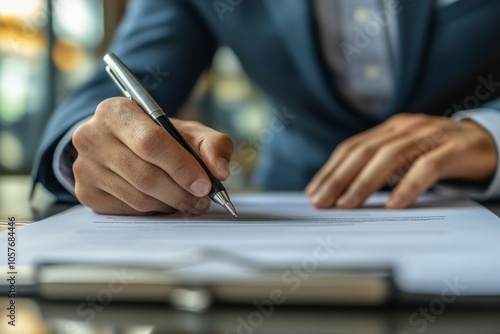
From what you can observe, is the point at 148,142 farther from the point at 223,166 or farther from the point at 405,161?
the point at 405,161

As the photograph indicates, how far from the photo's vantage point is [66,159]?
0.52m

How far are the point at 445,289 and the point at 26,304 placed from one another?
0.18 meters

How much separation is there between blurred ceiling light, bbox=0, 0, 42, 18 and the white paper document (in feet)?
8.73

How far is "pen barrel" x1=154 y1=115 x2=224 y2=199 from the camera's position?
0.40 m

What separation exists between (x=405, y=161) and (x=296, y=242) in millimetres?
236

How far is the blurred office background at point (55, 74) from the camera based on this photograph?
271cm

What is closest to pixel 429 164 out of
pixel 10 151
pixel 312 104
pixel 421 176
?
pixel 421 176

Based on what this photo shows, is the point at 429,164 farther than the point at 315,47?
No

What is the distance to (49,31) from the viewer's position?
297 cm

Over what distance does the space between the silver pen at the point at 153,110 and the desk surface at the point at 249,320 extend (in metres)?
0.15

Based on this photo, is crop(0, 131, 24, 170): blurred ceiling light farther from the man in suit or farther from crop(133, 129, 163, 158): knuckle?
crop(133, 129, 163, 158): knuckle

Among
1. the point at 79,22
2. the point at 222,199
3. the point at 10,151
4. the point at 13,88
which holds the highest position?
the point at 222,199

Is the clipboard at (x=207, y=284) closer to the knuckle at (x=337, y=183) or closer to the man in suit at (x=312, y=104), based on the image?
the man in suit at (x=312, y=104)

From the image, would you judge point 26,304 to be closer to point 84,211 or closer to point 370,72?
point 84,211
